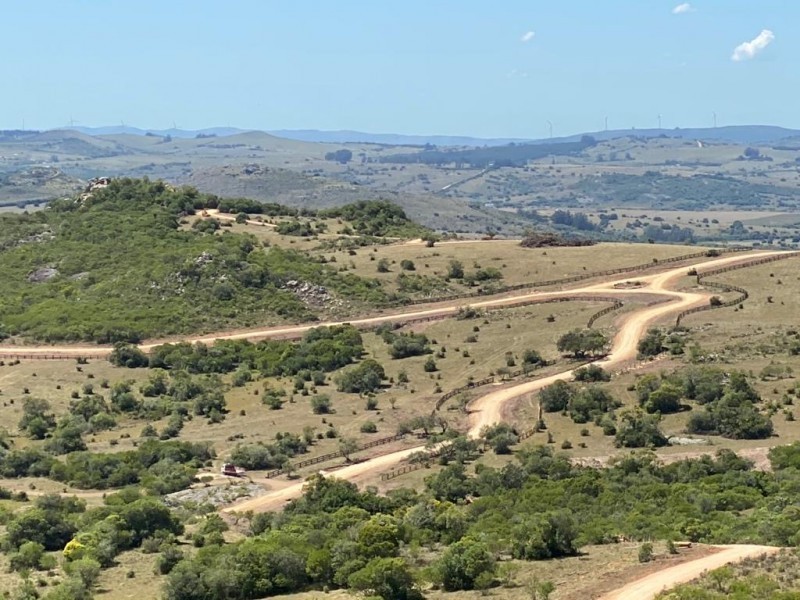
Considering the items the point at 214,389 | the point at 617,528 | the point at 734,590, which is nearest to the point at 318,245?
the point at 214,389

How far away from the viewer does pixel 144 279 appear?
369ft

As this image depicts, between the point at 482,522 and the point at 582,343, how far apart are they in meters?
41.3

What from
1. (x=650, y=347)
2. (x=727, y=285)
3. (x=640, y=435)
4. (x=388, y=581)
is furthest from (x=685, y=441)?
(x=727, y=285)

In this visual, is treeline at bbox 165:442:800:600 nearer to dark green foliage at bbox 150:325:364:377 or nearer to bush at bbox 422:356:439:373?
bush at bbox 422:356:439:373

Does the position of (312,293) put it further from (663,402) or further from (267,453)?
(663,402)

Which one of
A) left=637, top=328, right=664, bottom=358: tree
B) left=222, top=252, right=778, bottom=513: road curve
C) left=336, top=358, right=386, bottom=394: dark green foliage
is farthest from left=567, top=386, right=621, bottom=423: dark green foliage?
left=336, top=358, right=386, bottom=394: dark green foliage

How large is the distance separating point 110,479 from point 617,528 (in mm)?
29721

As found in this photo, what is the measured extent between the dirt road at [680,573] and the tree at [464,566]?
4.45 meters

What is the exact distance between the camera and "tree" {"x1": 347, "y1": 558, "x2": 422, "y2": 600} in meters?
38.3

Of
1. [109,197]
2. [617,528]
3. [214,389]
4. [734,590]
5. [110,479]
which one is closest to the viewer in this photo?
[734,590]

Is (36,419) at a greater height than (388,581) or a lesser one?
lesser

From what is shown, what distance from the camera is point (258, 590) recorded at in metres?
40.6

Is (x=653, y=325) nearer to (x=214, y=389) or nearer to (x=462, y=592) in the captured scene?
(x=214, y=389)

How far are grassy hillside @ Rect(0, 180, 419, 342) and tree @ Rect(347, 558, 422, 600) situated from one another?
66.2m
